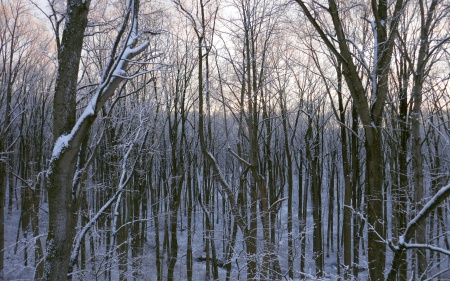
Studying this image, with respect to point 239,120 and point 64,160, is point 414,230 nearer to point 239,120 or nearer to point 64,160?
point 64,160

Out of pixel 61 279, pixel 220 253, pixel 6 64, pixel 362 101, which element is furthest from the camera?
pixel 220 253

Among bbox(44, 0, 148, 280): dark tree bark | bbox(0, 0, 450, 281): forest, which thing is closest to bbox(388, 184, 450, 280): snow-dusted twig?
bbox(0, 0, 450, 281): forest

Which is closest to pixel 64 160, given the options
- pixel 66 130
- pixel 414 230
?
pixel 66 130

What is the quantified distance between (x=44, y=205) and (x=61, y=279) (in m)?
24.9

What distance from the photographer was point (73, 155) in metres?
4.53

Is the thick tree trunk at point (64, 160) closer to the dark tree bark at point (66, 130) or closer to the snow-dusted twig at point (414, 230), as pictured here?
the dark tree bark at point (66, 130)

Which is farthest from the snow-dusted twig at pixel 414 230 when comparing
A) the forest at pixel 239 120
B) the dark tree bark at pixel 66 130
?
the dark tree bark at pixel 66 130

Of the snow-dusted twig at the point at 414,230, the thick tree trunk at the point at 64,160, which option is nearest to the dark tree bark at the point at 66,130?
the thick tree trunk at the point at 64,160

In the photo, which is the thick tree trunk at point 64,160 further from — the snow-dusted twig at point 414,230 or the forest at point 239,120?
the snow-dusted twig at point 414,230

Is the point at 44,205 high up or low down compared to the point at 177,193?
down

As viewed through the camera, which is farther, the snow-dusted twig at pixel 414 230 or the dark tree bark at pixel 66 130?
the dark tree bark at pixel 66 130

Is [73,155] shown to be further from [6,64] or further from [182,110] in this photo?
[6,64]

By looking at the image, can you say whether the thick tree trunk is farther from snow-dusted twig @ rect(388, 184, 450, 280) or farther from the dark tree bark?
snow-dusted twig @ rect(388, 184, 450, 280)

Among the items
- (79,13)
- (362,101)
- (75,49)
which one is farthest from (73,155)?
(362,101)
